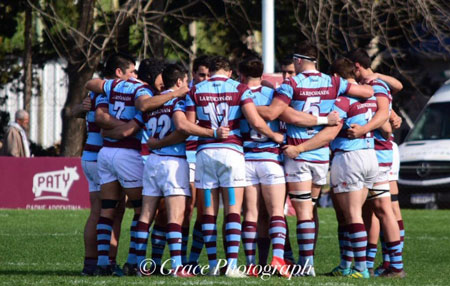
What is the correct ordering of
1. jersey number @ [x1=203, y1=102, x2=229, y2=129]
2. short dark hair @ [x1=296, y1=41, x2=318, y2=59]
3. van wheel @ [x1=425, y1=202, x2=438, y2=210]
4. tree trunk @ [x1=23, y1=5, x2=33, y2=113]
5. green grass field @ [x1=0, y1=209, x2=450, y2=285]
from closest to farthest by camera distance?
green grass field @ [x1=0, y1=209, x2=450, y2=285] < jersey number @ [x1=203, y1=102, x2=229, y2=129] < short dark hair @ [x1=296, y1=41, x2=318, y2=59] < van wheel @ [x1=425, y1=202, x2=438, y2=210] < tree trunk @ [x1=23, y1=5, x2=33, y2=113]

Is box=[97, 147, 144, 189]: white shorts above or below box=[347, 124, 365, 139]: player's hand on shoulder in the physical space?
below

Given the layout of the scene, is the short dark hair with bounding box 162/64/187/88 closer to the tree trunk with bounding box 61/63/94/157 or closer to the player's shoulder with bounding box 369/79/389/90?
the player's shoulder with bounding box 369/79/389/90

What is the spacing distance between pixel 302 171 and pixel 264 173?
1.27 feet

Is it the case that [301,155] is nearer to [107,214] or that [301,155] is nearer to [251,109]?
[251,109]

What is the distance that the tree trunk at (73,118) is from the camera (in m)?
23.0

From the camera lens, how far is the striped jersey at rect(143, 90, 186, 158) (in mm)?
10273

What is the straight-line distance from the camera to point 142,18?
70.1 ft

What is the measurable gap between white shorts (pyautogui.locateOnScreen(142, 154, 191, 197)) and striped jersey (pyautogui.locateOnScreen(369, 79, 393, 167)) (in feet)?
7.21

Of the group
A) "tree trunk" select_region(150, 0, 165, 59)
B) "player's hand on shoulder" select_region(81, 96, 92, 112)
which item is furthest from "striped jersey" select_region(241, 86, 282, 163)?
"tree trunk" select_region(150, 0, 165, 59)

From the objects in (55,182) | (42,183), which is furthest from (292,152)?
(42,183)

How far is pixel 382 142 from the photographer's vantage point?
11141 mm

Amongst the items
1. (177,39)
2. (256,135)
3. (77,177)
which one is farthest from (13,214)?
(256,135)

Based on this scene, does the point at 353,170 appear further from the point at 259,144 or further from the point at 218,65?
the point at 218,65

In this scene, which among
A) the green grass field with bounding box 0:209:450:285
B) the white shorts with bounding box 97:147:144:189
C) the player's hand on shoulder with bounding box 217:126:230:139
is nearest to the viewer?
the green grass field with bounding box 0:209:450:285
